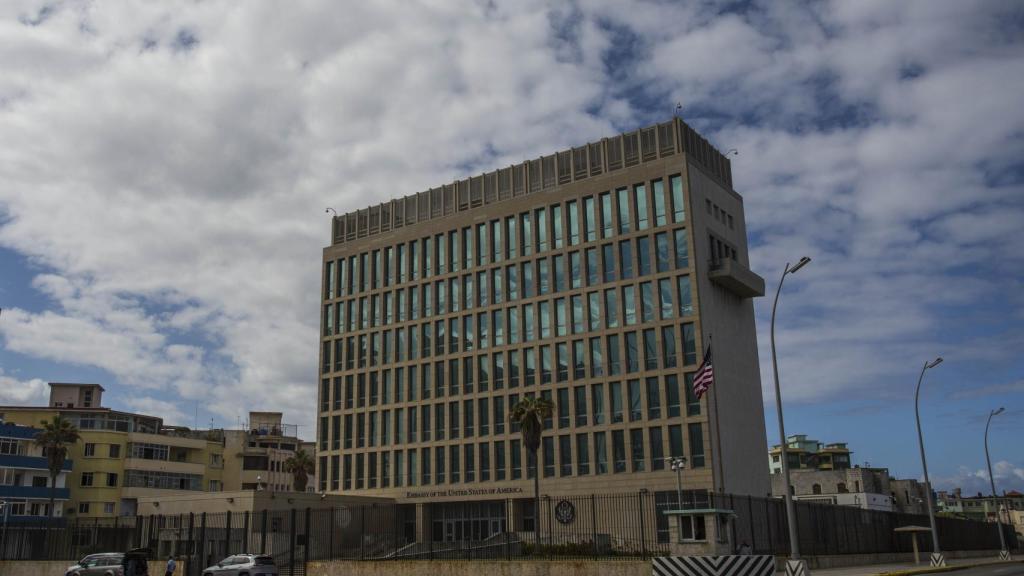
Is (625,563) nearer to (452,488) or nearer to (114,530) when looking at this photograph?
(114,530)

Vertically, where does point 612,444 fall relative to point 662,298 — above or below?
below

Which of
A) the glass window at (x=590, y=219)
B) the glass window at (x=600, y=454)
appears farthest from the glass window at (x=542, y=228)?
the glass window at (x=600, y=454)

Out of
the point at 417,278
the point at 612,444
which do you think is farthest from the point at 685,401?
the point at 417,278

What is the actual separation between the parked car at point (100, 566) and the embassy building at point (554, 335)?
28345 mm

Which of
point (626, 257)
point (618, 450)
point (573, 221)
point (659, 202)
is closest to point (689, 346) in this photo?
point (626, 257)

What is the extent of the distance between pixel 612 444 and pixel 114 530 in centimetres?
3537

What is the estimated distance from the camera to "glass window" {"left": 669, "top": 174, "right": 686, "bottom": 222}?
67688 mm

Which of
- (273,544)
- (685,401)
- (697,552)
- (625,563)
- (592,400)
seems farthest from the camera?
(592,400)

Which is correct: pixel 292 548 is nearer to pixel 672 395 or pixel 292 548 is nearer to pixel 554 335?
pixel 672 395

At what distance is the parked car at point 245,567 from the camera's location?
123ft

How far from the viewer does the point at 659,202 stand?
227 ft

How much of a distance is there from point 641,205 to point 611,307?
842 centimetres

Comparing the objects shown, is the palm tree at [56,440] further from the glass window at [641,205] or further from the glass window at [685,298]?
the glass window at [685,298]

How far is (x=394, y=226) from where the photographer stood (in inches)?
3413
